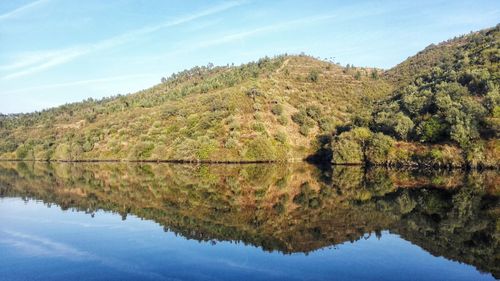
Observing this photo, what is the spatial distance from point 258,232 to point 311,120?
89966 millimetres

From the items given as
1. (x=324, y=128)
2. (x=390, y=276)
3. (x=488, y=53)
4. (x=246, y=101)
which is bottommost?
(x=390, y=276)

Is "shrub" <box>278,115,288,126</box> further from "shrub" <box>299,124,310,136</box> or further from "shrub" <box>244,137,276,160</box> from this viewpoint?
"shrub" <box>244,137,276,160</box>

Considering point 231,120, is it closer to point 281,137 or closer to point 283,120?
point 283,120

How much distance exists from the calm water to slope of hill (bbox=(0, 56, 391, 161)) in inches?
2078

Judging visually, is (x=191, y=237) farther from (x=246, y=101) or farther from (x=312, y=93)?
(x=312, y=93)

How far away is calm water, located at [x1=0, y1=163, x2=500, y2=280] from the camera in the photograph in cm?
2409

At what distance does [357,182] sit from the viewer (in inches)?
2419

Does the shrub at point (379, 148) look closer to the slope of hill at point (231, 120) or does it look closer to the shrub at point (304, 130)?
the slope of hill at point (231, 120)


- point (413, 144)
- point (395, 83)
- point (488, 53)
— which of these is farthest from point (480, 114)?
point (395, 83)

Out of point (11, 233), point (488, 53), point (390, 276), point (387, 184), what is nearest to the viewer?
point (390, 276)

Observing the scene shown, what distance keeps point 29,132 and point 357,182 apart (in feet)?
530

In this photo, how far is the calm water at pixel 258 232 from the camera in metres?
24.1

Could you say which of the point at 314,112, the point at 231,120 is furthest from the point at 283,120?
the point at 231,120

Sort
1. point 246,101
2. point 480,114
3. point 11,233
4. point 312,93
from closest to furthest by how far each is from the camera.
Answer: point 11,233
point 480,114
point 246,101
point 312,93
